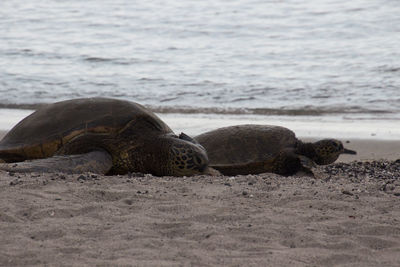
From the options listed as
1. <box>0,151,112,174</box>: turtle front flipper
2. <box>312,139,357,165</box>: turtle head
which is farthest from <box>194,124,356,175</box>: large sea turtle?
<box>0,151,112,174</box>: turtle front flipper

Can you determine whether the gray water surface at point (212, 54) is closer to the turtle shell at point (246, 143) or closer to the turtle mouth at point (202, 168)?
the turtle shell at point (246, 143)

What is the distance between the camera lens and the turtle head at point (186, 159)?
5.43 metres

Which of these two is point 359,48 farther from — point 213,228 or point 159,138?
point 213,228

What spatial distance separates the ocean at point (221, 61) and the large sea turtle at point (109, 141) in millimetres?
3026

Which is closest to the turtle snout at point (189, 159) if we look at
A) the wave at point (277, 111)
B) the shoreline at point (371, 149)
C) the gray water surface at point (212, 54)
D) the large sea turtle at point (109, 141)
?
the large sea turtle at point (109, 141)

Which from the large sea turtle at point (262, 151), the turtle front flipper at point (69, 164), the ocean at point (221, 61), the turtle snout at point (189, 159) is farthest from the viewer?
the ocean at point (221, 61)

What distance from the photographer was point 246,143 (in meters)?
6.15

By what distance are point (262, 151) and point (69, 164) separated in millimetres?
1884

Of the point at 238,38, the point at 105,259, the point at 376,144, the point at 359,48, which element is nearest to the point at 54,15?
the point at 238,38

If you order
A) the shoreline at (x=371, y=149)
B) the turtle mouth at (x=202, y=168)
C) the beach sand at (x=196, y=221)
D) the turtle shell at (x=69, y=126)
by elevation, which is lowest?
the shoreline at (x=371, y=149)

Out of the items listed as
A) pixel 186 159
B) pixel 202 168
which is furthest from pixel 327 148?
pixel 186 159

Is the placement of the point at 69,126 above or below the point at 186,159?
above

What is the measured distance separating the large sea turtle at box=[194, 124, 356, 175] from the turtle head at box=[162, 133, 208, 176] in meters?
0.57

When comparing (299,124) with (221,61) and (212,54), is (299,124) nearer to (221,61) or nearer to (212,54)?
(221,61)
